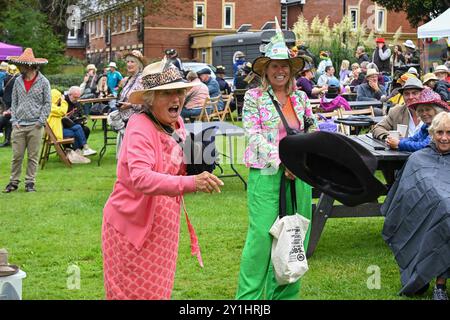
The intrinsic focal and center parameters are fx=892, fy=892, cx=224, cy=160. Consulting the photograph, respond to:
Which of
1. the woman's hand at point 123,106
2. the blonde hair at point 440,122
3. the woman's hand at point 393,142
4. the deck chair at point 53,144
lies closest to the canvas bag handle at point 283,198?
the blonde hair at point 440,122

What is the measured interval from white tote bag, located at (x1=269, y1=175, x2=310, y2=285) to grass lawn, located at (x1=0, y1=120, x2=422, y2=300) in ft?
4.14

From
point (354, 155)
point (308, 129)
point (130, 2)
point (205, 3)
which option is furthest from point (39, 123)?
point (205, 3)

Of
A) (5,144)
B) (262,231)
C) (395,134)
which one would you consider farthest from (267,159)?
(5,144)

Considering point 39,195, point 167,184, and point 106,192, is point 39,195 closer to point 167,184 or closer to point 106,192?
point 106,192

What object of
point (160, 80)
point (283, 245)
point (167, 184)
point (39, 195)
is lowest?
point (39, 195)

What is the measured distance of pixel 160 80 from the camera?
466 centimetres

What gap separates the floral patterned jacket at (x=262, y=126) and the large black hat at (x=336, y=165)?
1.85 meters

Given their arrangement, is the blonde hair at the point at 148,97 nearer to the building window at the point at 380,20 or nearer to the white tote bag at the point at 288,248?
the white tote bag at the point at 288,248

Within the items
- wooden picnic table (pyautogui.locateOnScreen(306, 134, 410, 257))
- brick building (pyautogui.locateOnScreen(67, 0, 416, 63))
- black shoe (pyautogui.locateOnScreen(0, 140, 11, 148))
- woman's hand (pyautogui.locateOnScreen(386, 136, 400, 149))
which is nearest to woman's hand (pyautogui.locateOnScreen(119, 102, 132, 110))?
wooden picnic table (pyautogui.locateOnScreen(306, 134, 410, 257))

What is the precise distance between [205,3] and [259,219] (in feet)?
183

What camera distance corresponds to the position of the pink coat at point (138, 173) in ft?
14.7

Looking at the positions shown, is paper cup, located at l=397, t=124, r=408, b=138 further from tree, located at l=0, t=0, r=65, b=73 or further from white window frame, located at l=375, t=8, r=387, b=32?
white window frame, located at l=375, t=8, r=387, b=32

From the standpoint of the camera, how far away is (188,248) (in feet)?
29.0

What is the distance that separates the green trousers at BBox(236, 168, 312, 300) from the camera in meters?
5.84
